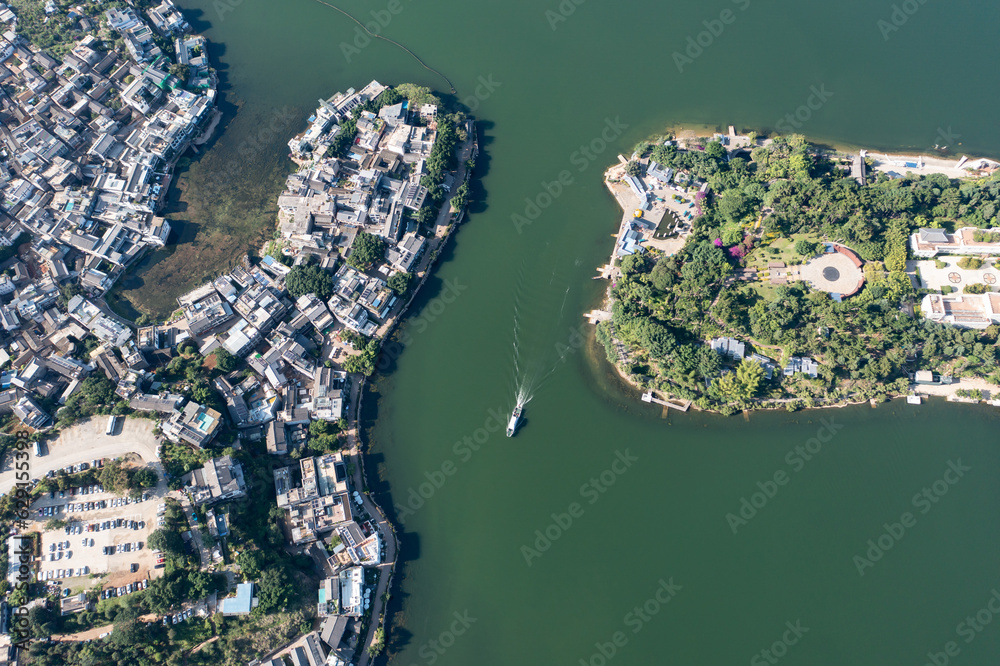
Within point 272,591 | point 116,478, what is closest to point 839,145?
point 272,591

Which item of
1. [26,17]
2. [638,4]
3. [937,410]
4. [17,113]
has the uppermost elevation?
[638,4]

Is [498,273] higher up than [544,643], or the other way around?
[498,273]

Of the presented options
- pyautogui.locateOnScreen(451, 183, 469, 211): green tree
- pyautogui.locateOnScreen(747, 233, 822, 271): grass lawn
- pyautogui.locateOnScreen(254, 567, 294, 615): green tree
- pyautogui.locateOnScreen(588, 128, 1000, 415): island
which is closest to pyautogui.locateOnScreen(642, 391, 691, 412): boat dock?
pyautogui.locateOnScreen(588, 128, 1000, 415): island

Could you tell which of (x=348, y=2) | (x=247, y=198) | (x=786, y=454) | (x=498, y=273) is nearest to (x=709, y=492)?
(x=786, y=454)

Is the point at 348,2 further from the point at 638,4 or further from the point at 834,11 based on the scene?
the point at 834,11

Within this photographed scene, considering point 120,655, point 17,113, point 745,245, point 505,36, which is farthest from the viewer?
point 505,36

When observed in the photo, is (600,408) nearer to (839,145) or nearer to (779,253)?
(779,253)

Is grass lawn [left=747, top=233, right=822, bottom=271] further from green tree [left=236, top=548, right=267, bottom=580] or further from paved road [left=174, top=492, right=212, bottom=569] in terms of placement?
paved road [left=174, top=492, right=212, bottom=569]

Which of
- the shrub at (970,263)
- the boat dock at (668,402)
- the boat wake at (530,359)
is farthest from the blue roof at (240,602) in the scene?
the shrub at (970,263)

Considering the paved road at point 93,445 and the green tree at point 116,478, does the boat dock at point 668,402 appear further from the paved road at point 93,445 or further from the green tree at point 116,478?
the green tree at point 116,478
